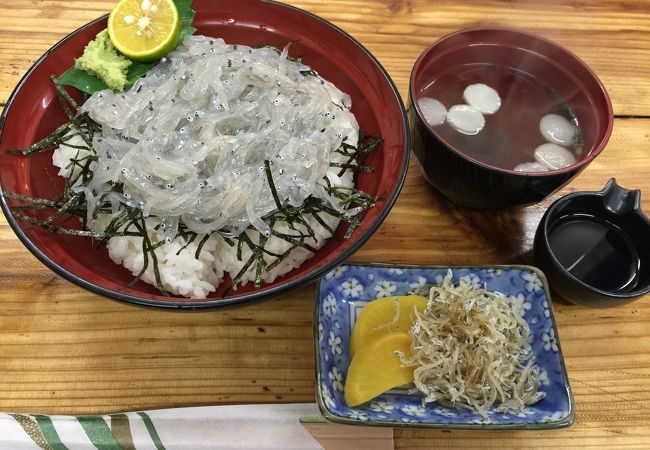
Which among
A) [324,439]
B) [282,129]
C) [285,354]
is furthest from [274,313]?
[282,129]

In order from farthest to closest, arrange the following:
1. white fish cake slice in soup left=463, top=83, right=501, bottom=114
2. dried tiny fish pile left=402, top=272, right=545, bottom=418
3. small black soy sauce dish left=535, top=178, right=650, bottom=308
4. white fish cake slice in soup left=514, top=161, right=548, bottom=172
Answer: white fish cake slice in soup left=463, top=83, right=501, bottom=114 < white fish cake slice in soup left=514, top=161, right=548, bottom=172 < small black soy sauce dish left=535, top=178, right=650, bottom=308 < dried tiny fish pile left=402, top=272, right=545, bottom=418

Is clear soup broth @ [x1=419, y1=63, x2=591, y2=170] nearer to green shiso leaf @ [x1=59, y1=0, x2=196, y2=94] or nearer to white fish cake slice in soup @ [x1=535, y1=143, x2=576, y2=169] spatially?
white fish cake slice in soup @ [x1=535, y1=143, x2=576, y2=169]

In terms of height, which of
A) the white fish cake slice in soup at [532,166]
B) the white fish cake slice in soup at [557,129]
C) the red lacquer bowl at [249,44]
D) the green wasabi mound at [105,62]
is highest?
the green wasabi mound at [105,62]

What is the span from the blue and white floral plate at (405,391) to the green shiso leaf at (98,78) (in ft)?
2.73

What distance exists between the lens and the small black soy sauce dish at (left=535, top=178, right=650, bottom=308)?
1485mm

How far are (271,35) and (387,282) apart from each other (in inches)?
35.3

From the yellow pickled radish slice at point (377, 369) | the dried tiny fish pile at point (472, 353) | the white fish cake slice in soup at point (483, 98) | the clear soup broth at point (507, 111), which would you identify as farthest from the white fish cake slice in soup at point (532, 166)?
the yellow pickled radish slice at point (377, 369)

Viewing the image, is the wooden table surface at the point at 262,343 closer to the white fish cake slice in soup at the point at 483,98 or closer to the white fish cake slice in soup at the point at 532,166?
the white fish cake slice in soup at the point at 532,166

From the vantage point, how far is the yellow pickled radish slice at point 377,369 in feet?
4.10

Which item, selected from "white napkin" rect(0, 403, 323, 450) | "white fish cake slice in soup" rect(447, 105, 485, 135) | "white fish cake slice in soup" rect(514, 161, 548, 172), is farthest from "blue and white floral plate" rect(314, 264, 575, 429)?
"white fish cake slice in soup" rect(447, 105, 485, 135)

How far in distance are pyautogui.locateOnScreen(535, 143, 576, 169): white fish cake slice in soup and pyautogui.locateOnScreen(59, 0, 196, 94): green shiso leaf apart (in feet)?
3.81

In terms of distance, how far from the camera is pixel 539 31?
2303 mm

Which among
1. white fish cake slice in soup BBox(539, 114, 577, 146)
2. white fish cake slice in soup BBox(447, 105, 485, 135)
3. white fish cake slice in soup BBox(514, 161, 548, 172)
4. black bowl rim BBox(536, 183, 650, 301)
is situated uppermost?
white fish cake slice in soup BBox(447, 105, 485, 135)

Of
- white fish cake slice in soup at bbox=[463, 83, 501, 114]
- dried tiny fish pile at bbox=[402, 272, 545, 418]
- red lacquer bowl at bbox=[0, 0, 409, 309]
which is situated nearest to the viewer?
red lacquer bowl at bbox=[0, 0, 409, 309]
